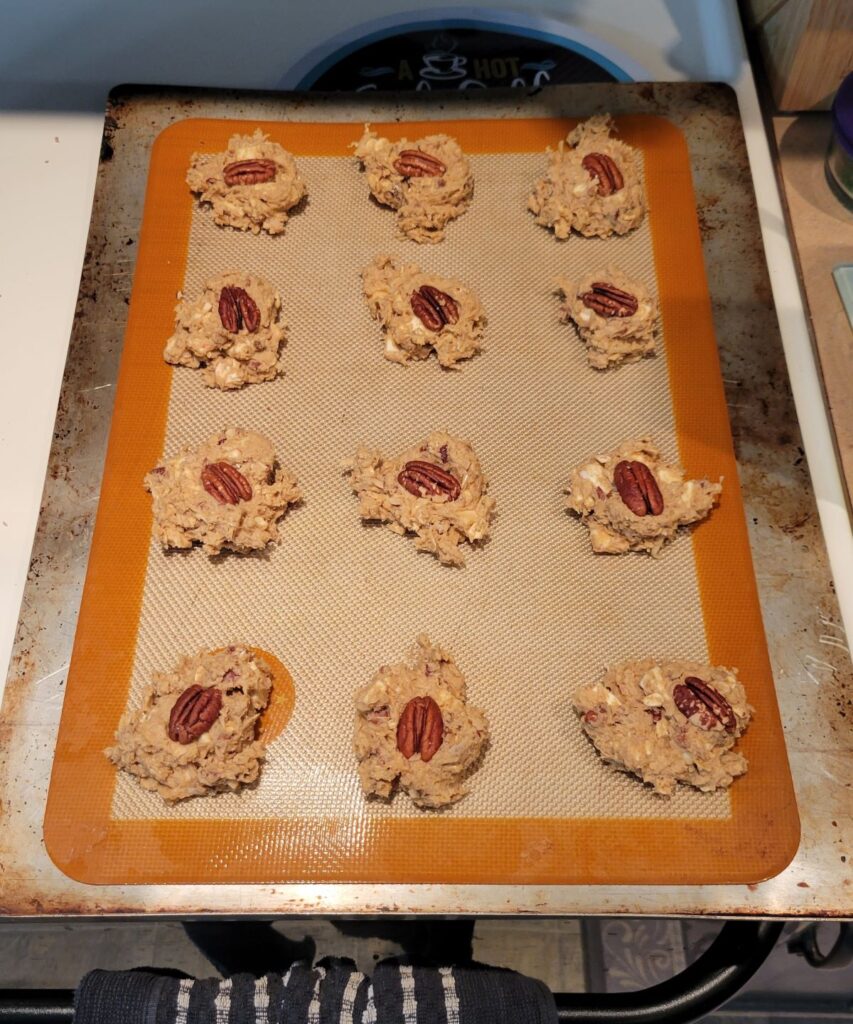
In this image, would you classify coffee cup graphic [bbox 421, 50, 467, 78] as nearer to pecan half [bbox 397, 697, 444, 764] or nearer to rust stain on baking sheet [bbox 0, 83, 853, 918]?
rust stain on baking sheet [bbox 0, 83, 853, 918]

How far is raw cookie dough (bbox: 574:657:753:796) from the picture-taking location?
1.26m

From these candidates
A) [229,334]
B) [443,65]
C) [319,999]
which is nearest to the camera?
[319,999]

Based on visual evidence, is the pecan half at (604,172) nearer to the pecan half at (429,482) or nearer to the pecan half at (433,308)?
the pecan half at (433,308)

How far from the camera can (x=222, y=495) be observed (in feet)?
4.59

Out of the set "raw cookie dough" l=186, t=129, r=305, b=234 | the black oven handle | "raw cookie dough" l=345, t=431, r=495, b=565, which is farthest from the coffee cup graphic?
the black oven handle

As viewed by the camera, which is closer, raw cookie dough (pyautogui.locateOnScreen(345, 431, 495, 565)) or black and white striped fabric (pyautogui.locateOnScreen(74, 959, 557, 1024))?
black and white striped fabric (pyautogui.locateOnScreen(74, 959, 557, 1024))

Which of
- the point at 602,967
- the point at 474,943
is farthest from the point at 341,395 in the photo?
the point at 602,967

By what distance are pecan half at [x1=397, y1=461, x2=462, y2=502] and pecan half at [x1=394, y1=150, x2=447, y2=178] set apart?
632mm

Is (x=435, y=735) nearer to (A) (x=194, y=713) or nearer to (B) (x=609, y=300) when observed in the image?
(A) (x=194, y=713)

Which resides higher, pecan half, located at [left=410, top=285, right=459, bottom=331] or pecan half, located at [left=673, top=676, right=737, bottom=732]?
pecan half, located at [left=410, top=285, right=459, bottom=331]

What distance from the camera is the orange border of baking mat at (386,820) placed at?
4.06 ft

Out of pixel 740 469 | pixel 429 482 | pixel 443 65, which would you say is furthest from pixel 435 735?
pixel 443 65

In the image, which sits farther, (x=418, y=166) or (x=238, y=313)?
(x=418, y=166)

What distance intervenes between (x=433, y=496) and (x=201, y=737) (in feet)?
1.80
